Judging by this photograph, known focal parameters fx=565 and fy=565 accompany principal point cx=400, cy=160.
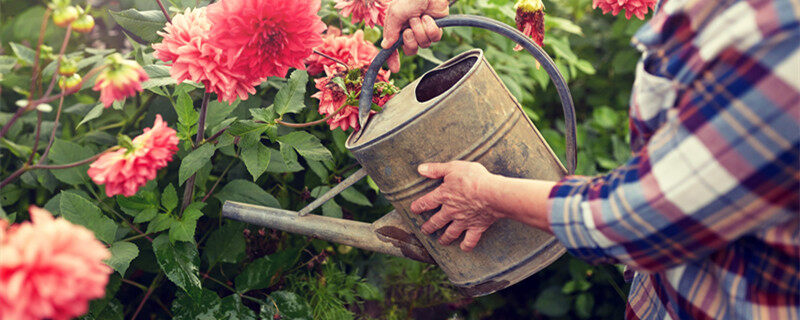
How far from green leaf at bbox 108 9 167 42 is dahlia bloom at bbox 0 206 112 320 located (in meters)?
0.73

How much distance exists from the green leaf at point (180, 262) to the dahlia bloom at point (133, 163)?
0.38 meters

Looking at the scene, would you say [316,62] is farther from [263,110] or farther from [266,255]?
[266,255]

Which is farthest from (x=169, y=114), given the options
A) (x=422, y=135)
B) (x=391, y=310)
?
(x=391, y=310)

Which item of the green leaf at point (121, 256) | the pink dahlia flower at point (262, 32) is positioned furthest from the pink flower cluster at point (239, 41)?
the green leaf at point (121, 256)

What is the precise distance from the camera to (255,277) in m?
1.40

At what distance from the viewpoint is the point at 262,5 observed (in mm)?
953

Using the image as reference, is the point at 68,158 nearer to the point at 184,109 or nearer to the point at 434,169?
the point at 184,109

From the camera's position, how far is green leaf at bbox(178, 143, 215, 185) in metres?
1.12

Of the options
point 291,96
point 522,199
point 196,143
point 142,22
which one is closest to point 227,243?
point 196,143

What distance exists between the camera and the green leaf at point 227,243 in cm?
140

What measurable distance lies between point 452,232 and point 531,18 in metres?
0.48

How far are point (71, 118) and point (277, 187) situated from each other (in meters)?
0.59

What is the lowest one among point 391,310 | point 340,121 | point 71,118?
point 391,310

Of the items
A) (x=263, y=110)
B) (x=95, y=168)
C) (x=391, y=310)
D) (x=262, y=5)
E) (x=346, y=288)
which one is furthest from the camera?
(x=391, y=310)
